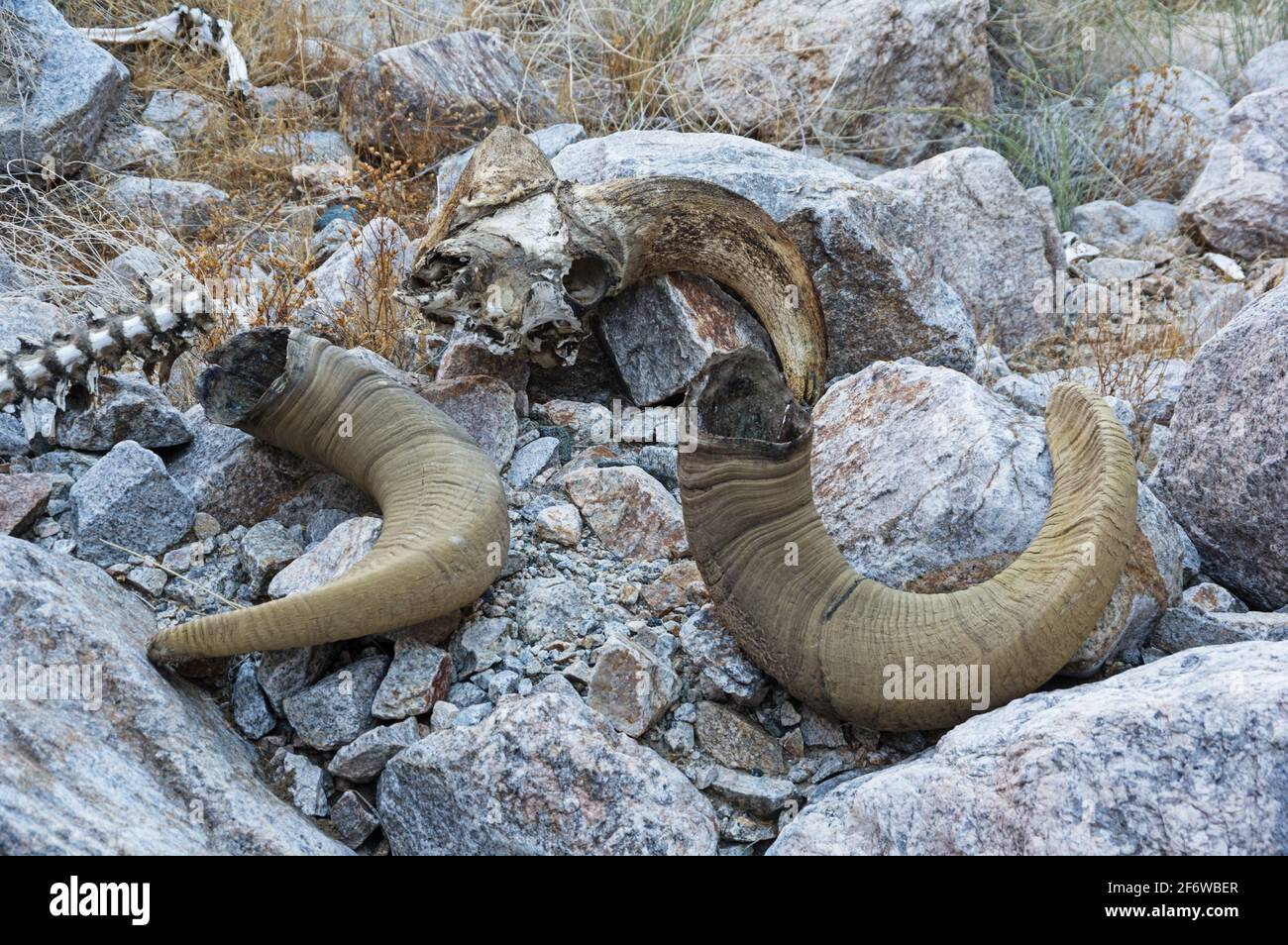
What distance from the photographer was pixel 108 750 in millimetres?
2680

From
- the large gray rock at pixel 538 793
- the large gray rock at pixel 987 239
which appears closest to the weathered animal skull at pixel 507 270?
the large gray rock at pixel 538 793

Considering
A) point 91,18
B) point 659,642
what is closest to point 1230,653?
point 659,642

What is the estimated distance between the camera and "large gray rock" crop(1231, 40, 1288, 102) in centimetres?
912

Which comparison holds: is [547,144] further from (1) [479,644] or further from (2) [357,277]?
(1) [479,644]

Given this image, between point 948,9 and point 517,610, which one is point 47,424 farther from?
point 948,9

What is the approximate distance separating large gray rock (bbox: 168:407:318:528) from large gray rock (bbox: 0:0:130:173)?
12.1 feet

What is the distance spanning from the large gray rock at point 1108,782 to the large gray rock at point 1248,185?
5.92 meters

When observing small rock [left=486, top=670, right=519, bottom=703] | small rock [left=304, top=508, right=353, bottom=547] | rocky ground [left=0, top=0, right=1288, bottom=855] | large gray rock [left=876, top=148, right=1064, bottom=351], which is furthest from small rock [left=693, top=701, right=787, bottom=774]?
large gray rock [left=876, top=148, right=1064, bottom=351]

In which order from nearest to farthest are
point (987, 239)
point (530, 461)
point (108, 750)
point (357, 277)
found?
1. point (108, 750)
2. point (530, 461)
3. point (357, 277)
4. point (987, 239)

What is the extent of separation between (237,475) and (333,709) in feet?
4.07

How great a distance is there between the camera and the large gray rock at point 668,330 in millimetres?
4793

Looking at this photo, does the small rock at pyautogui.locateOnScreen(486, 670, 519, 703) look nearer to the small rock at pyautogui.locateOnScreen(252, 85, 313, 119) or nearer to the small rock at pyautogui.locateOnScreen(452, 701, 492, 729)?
the small rock at pyautogui.locateOnScreen(452, 701, 492, 729)

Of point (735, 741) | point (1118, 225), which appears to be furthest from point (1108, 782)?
point (1118, 225)

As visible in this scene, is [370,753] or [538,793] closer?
[538,793]
